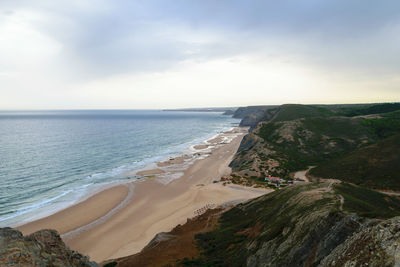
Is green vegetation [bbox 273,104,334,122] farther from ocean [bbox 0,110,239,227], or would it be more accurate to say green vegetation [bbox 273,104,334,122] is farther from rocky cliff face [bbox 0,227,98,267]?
rocky cliff face [bbox 0,227,98,267]

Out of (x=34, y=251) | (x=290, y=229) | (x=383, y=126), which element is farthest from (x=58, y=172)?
(x=383, y=126)

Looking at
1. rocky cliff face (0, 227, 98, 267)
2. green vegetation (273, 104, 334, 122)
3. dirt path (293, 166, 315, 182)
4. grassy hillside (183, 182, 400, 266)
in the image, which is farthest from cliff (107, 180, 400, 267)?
green vegetation (273, 104, 334, 122)

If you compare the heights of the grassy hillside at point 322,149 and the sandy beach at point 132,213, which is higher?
the grassy hillside at point 322,149

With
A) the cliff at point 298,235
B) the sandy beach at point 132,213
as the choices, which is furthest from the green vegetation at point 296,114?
the cliff at point 298,235

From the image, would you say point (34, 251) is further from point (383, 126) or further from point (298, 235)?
point (383, 126)

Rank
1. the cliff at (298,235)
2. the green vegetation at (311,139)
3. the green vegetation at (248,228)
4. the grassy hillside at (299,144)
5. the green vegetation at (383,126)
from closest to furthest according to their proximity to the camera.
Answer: the cliff at (298,235)
the green vegetation at (248,228)
the grassy hillside at (299,144)
the green vegetation at (311,139)
the green vegetation at (383,126)

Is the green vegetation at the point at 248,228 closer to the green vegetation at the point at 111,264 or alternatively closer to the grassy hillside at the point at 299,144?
the green vegetation at the point at 111,264

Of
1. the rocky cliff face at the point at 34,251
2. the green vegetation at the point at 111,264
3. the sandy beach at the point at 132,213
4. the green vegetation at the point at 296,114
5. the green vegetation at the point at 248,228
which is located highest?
the green vegetation at the point at 296,114
